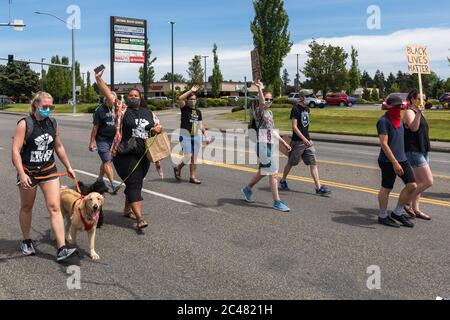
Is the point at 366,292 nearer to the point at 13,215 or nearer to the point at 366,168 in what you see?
the point at 13,215

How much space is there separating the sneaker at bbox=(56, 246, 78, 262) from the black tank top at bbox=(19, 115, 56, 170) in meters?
0.90

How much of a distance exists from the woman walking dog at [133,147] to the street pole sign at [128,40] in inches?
1496

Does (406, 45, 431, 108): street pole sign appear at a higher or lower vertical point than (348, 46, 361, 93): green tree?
lower

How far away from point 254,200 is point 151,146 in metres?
2.57

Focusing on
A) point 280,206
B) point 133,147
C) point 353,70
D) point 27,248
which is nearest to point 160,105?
point 353,70

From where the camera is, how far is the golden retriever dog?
5016 millimetres

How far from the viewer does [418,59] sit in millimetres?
9688

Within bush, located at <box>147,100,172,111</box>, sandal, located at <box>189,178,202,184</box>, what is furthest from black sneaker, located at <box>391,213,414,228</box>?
bush, located at <box>147,100,172,111</box>

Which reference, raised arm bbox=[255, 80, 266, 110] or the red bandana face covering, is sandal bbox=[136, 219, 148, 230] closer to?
raised arm bbox=[255, 80, 266, 110]

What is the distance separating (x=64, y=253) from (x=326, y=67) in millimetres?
54020

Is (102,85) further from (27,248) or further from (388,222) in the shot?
(388,222)

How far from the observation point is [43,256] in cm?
524

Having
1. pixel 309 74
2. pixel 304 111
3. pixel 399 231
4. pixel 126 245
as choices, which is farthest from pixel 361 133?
pixel 309 74

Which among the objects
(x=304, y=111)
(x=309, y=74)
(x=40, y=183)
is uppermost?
(x=309, y=74)
